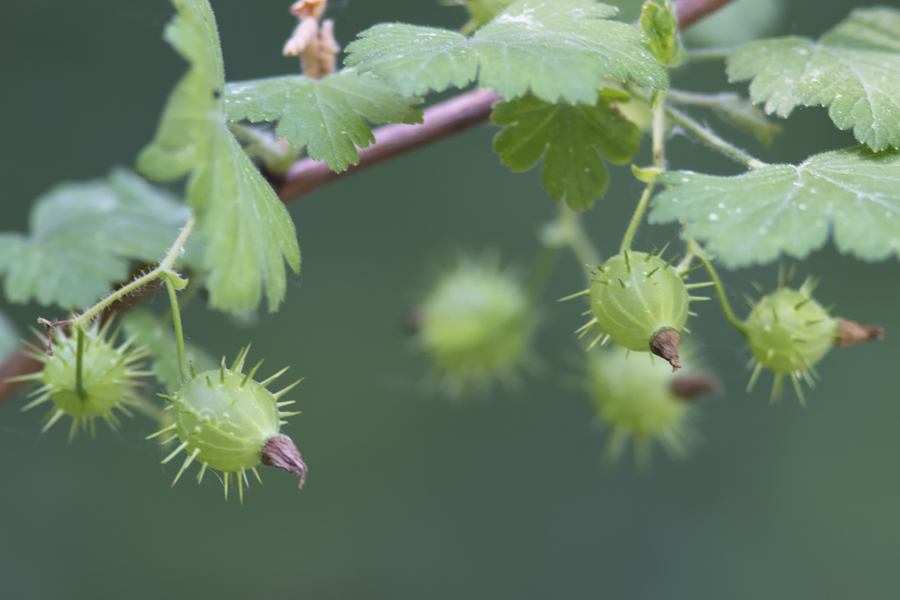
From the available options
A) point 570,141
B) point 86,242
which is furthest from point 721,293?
point 86,242

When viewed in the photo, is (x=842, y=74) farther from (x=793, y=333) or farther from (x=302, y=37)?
(x=302, y=37)

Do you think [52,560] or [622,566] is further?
[622,566]

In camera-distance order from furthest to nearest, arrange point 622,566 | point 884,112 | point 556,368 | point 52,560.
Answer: point 556,368 < point 622,566 < point 52,560 < point 884,112

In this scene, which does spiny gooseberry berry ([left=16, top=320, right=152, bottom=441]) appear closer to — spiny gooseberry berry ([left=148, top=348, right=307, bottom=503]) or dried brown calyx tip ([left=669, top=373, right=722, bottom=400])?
spiny gooseberry berry ([left=148, top=348, right=307, bottom=503])

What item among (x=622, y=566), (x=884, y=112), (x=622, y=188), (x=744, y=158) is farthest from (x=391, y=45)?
(x=622, y=566)

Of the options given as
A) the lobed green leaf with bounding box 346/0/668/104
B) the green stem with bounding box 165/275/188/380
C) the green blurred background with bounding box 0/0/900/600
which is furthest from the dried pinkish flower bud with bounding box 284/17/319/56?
the green blurred background with bounding box 0/0/900/600

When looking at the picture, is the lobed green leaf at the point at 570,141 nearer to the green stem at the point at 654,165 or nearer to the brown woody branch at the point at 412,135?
the green stem at the point at 654,165

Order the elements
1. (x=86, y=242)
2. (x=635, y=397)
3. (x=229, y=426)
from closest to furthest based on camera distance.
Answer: (x=229, y=426)
(x=86, y=242)
(x=635, y=397)

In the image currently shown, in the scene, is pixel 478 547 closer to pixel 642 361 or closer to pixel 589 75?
pixel 642 361
